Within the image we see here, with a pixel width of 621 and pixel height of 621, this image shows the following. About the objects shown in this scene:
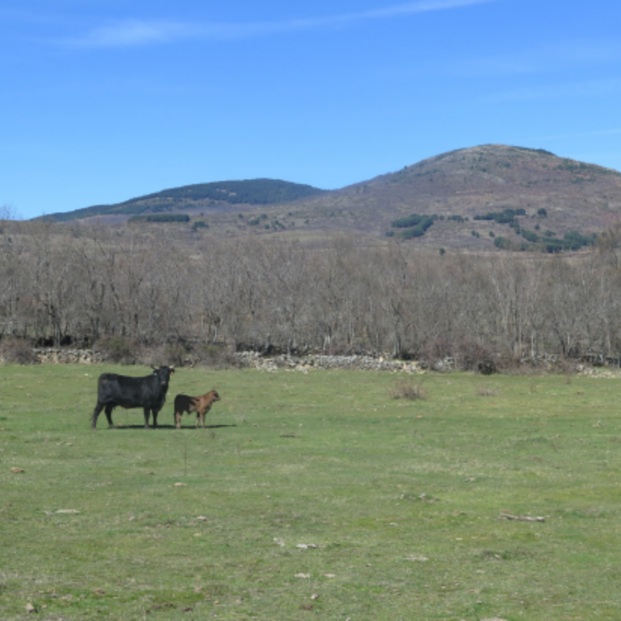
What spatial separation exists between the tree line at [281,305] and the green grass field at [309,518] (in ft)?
118

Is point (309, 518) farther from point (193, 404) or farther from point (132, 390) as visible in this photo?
point (132, 390)

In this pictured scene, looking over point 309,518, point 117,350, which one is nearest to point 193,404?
point 309,518

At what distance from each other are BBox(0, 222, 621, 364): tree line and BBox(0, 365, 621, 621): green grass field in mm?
36011

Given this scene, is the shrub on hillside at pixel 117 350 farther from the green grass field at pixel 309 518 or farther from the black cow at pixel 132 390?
the black cow at pixel 132 390

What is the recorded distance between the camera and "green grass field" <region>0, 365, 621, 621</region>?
8398 mm

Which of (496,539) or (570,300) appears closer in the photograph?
(496,539)

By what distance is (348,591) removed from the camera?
8.77 metres

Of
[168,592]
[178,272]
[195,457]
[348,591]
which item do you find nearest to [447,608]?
[348,591]

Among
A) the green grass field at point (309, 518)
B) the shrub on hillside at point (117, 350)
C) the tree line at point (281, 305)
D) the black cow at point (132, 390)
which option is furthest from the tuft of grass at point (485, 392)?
the shrub on hillside at point (117, 350)

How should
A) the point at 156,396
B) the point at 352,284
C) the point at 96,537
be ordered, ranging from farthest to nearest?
the point at 352,284 < the point at 156,396 < the point at 96,537

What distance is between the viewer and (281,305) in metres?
72.4

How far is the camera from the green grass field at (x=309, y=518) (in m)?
8.40

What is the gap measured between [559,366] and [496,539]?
4627 cm

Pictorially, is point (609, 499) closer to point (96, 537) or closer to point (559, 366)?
point (96, 537)
